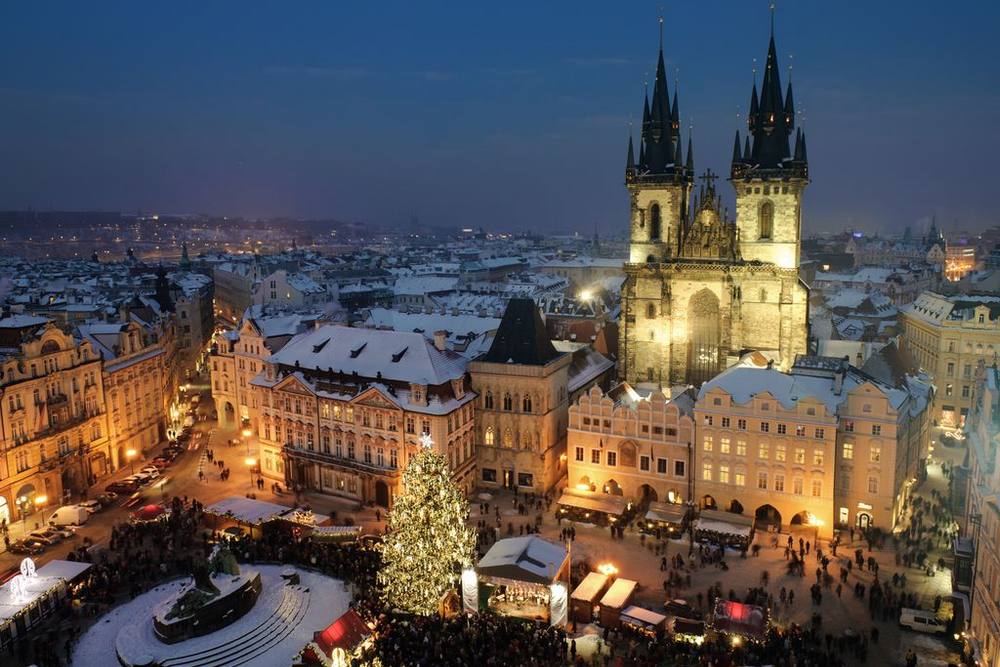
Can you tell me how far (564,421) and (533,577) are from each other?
25.3m

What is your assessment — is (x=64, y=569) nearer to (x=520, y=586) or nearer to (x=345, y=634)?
(x=345, y=634)

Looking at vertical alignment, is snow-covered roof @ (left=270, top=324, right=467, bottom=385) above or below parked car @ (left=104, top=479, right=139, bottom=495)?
above

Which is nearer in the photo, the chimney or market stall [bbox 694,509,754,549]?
market stall [bbox 694,509,754,549]

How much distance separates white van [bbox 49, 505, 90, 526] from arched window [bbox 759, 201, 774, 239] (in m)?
62.3

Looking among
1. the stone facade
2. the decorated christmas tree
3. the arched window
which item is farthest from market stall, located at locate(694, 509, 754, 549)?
the arched window

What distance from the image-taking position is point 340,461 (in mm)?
61188

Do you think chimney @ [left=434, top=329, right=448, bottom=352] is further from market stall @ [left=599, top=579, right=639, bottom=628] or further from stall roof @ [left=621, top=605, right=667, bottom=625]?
stall roof @ [left=621, top=605, right=667, bottom=625]

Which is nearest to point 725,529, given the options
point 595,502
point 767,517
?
point 767,517

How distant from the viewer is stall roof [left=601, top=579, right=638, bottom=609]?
41156 mm

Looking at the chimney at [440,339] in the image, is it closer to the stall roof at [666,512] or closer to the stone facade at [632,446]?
the stone facade at [632,446]

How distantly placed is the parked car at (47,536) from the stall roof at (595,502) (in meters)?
35.4

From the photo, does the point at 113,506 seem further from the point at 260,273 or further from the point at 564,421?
the point at 260,273

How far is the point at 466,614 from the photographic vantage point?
4072 centimetres

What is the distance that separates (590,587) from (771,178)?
45.5 metres
